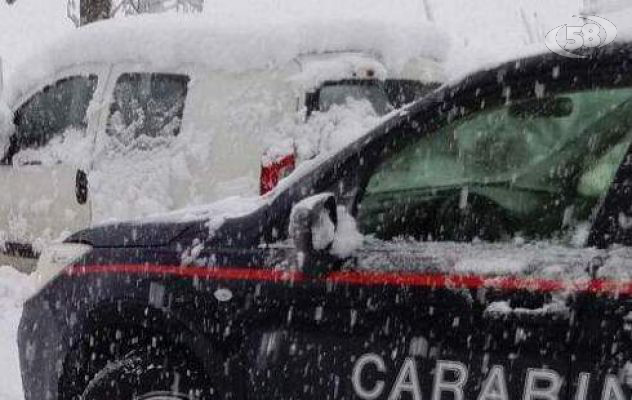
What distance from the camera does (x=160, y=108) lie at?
6.78 metres

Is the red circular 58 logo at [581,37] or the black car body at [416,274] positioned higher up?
the red circular 58 logo at [581,37]

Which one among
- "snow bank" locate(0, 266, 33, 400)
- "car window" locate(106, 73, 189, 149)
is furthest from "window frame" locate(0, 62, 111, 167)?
"snow bank" locate(0, 266, 33, 400)

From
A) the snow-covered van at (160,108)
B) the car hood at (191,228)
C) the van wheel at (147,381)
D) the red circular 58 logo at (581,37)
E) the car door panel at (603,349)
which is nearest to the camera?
the car door panel at (603,349)

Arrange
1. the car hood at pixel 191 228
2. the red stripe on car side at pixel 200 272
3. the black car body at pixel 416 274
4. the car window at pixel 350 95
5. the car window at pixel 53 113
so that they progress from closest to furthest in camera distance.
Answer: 1. the black car body at pixel 416 274
2. the red stripe on car side at pixel 200 272
3. the car hood at pixel 191 228
4. the car window at pixel 350 95
5. the car window at pixel 53 113

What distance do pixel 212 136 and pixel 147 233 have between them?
9.98 ft

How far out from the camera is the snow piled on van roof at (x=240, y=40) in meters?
6.45

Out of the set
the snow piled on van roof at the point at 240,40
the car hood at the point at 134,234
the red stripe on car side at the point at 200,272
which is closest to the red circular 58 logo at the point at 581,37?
the red stripe on car side at the point at 200,272

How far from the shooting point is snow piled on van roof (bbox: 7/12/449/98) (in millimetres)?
6449

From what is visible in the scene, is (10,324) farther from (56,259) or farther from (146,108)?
(56,259)

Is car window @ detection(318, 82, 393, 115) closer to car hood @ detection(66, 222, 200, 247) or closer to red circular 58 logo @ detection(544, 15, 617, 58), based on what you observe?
car hood @ detection(66, 222, 200, 247)

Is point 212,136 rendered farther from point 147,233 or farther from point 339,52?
point 147,233

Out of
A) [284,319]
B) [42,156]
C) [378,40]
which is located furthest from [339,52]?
[284,319]

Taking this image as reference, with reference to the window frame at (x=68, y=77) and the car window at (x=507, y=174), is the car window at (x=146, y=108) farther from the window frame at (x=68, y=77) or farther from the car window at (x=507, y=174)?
the car window at (x=507, y=174)

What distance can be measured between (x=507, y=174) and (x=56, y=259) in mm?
1656
